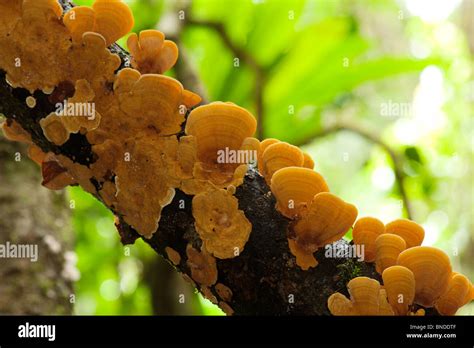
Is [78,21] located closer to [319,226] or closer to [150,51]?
[150,51]

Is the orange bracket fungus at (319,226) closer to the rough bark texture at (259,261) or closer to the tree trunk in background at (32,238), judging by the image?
the rough bark texture at (259,261)

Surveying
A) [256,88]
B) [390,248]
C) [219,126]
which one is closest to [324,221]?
[390,248]

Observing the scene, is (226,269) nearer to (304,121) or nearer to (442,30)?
(304,121)

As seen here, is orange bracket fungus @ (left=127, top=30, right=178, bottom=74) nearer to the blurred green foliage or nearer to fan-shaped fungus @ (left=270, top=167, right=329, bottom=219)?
fan-shaped fungus @ (left=270, top=167, right=329, bottom=219)

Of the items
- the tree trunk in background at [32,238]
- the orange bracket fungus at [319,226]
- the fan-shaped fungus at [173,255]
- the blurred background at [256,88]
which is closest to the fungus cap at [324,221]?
the orange bracket fungus at [319,226]

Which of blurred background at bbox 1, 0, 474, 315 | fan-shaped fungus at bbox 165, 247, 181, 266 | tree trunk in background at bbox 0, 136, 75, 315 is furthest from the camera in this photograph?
blurred background at bbox 1, 0, 474, 315

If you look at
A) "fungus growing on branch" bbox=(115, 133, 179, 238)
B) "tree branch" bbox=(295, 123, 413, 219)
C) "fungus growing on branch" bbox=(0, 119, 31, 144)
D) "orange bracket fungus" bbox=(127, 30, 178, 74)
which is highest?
"tree branch" bbox=(295, 123, 413, 219)

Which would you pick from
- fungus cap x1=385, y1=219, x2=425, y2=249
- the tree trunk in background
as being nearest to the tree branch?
the tree trunk in background
